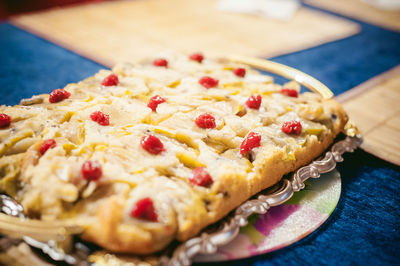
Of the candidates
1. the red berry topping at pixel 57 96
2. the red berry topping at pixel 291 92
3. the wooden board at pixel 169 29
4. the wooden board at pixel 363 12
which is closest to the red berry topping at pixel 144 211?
the red berry topping at pixel 57 96

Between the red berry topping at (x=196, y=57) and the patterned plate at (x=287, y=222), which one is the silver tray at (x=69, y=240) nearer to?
the patterned plate at (x=287, y=222)

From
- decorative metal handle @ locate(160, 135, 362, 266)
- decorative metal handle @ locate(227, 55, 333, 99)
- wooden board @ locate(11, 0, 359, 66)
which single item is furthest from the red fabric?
decorative metal handle @ locate(160, 135, 362, 266)

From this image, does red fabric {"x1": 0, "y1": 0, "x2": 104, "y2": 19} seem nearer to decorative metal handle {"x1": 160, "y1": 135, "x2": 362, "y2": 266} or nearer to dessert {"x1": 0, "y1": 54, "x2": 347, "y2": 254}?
dessert {"x1": 0, "y1": 54, "x2": 347, "y2": 254}

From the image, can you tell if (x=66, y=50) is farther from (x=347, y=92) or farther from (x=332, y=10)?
(x=332, y=10)

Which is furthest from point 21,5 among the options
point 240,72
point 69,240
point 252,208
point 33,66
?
point 252,208

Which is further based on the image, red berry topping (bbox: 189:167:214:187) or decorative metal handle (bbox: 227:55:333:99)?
decorative metal handle (bbox: 227:55:333:99)

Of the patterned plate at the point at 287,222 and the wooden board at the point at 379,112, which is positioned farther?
the wooden board at the point at 379,112
